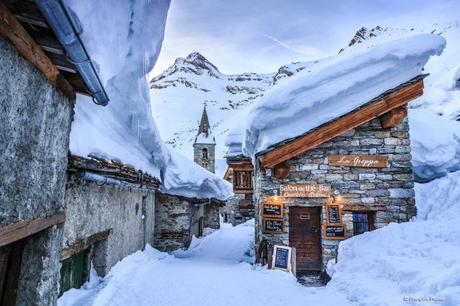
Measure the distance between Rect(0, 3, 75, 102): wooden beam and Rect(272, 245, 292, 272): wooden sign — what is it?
624 centimetres

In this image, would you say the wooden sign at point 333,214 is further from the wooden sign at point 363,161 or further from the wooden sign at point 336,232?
the wooden sign at point 363,161

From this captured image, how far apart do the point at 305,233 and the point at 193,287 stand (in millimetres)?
3589

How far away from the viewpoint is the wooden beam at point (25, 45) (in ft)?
7.11

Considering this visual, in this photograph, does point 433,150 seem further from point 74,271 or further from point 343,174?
point 74,271

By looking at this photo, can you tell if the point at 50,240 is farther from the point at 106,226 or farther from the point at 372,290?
the point at 372,290

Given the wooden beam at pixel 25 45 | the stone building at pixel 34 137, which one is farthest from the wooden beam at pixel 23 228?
the wooden beam at pixel 25 45

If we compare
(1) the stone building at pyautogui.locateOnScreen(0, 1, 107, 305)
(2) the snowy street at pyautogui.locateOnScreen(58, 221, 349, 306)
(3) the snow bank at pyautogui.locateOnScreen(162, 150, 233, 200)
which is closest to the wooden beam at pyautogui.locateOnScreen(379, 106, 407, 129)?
(2) the snowy street at pyautogui.locateOnScreen(58, 221, 349, 306)

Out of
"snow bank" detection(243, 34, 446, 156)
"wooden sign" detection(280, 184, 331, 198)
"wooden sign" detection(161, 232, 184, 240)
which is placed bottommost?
"wooden sign" detection(161, 232, 184, 240)

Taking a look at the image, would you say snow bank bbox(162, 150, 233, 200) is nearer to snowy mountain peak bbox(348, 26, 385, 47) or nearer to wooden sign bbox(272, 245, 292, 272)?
wooden sign bbox(272, 245, 292, 272)

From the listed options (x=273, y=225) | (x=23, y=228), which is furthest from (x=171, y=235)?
(x=23, y=228)

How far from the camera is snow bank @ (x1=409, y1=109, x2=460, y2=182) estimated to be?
11.0 m

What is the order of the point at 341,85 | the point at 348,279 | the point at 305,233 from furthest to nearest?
1. the point at 305,233
2. the point at 341,85
3. the point at 348,279

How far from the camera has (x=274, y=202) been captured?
8.51 metres

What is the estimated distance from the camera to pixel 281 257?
7840 millimetres
